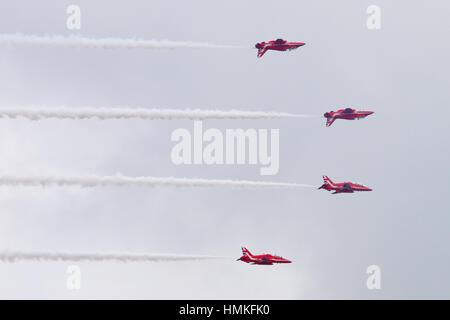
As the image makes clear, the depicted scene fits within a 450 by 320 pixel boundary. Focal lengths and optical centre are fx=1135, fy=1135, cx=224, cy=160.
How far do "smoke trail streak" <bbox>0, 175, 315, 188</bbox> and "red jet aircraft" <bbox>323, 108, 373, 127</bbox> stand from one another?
16.6 m

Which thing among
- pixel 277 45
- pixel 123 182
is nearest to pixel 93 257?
pixel 123 182

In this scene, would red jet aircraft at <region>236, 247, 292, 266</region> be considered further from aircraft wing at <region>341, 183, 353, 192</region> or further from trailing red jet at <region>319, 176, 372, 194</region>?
aircraft wing at <region>341, 183, 353, 192</region>

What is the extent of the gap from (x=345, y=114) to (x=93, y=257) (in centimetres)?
4345

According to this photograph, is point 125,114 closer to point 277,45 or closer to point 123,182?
point 123,182

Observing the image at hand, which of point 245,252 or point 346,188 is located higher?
point 346,188

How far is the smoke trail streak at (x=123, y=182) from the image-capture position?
10381 centimetres

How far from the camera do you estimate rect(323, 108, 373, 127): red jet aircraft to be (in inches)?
5330

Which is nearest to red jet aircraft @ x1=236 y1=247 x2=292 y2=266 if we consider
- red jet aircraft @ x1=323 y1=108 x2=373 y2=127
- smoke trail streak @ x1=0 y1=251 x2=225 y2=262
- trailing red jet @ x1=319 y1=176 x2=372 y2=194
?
trailing red jet @ x1=319 y1=176 x2=372 y2=194

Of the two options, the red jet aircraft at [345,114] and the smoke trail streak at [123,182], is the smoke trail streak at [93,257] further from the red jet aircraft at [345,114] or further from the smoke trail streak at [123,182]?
the red jet aircraft at [345,114]

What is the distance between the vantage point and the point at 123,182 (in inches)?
4309

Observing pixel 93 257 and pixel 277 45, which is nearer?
pixel 93 257

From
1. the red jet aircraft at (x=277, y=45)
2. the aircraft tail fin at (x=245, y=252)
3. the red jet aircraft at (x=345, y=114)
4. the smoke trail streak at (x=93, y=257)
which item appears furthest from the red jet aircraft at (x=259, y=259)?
the red jet aircraft at (x=277, y=45)
